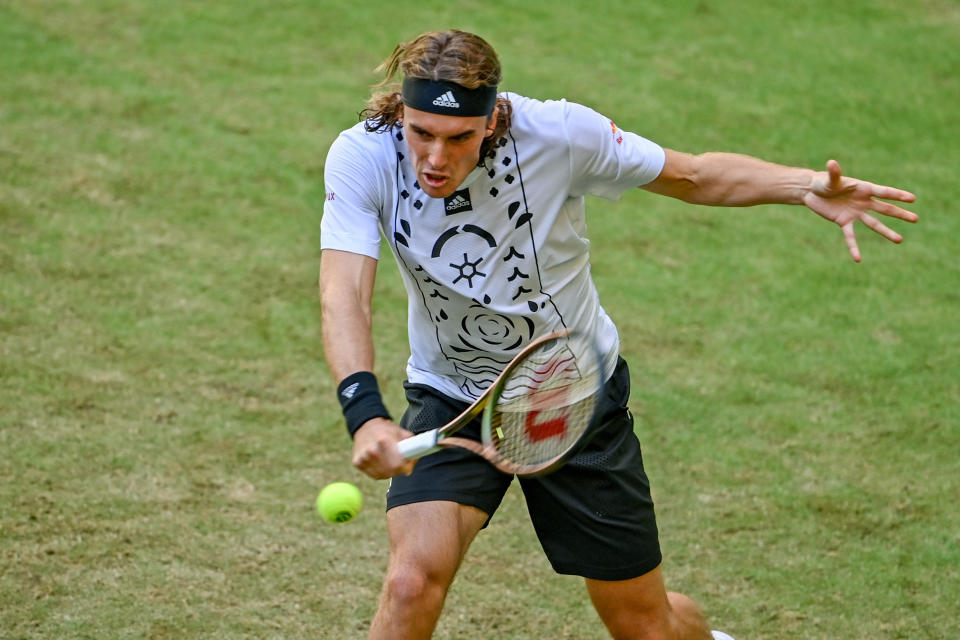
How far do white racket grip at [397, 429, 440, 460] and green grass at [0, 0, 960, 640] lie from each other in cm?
181

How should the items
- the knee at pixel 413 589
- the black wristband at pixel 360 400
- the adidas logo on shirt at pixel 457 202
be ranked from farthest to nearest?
the adidas logo on shirt at pixel 457 202 < the knee at pixel 413 589 < the black wristband at pixel 360 400

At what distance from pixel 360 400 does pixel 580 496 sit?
1.00 metres

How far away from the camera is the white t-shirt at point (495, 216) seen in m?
3.72

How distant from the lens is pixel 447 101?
3.55 meters

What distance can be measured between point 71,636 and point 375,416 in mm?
2120

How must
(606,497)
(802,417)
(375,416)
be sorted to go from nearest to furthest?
(375,416) → (606,497) → (802,417)

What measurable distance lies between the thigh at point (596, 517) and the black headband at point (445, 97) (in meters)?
1.11

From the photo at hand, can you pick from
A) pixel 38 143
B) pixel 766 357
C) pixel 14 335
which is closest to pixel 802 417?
pixel 766 357

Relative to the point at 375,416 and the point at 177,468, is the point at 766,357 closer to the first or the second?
the point at 177,468

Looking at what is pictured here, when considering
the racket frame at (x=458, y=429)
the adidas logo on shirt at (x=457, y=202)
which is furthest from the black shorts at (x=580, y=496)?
the adidas logo on shirt at (x=457, y=202)

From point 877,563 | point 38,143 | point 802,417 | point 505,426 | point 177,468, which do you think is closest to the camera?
point 505,426

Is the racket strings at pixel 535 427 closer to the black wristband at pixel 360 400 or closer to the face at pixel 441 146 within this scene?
the black wristband at pixel 360 400

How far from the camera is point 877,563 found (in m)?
5.41

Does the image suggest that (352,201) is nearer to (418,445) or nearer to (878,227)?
(418,445)
